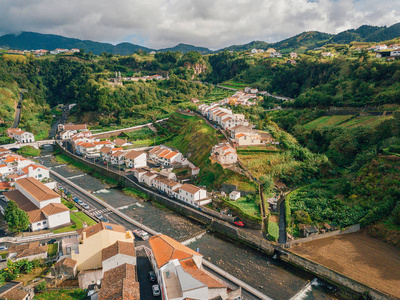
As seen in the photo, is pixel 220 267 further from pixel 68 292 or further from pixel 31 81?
pixel 31 81

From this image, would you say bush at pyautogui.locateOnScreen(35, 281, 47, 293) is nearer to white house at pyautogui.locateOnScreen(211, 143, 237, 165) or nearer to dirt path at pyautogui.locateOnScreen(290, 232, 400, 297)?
dirt path at pyautogui.locateOnScreen(290, 232, 400, 297)

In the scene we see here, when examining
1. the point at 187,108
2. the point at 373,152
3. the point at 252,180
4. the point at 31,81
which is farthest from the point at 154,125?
the point at 31,81

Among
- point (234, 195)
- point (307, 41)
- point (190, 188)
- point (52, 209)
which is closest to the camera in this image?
point (52, 209)

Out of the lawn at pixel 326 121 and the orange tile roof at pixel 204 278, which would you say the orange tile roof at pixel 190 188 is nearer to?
the orange tile roof at pixel 204 278

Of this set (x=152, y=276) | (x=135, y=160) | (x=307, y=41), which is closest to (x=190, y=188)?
(x=152, y=276)

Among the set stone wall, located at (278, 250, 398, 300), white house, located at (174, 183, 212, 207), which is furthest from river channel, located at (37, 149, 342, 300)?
white house, located at (174, 183, 212, 207)

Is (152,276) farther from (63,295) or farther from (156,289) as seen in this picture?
(63,295)
